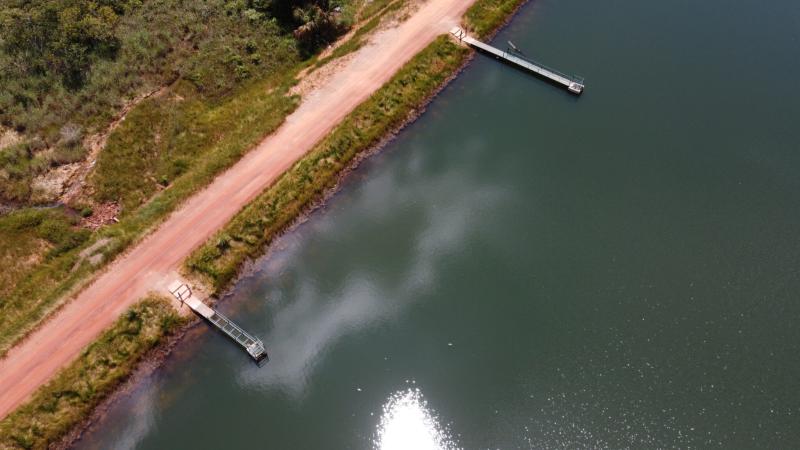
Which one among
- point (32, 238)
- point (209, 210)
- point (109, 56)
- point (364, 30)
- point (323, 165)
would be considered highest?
point (364, 30)

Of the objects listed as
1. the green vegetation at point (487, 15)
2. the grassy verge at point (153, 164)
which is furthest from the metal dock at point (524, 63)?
the grassy verge at point (153, 164)

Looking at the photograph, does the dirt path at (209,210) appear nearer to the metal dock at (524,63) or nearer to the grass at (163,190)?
the grass at (163,190)

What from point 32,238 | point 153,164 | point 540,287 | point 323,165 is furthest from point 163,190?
point 540,287

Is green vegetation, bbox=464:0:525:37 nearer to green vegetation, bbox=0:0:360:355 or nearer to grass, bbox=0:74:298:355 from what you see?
green vegetation, bbox=0:0:360:355

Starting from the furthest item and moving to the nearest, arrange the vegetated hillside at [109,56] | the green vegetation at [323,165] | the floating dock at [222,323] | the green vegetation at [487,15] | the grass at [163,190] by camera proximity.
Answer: the green vegetation at [487,15], the vegetated hillside at [109,56], the green vegetation at [323,165], the grass at [163,190], the floating dock at [222,323]

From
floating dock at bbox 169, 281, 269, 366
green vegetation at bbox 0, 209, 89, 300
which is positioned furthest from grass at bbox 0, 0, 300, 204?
floating dock at bbox 169, 281, 269, 366

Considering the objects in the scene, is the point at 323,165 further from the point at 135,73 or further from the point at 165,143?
the point at 135,73

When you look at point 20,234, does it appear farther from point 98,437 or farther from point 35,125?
point 98,437
